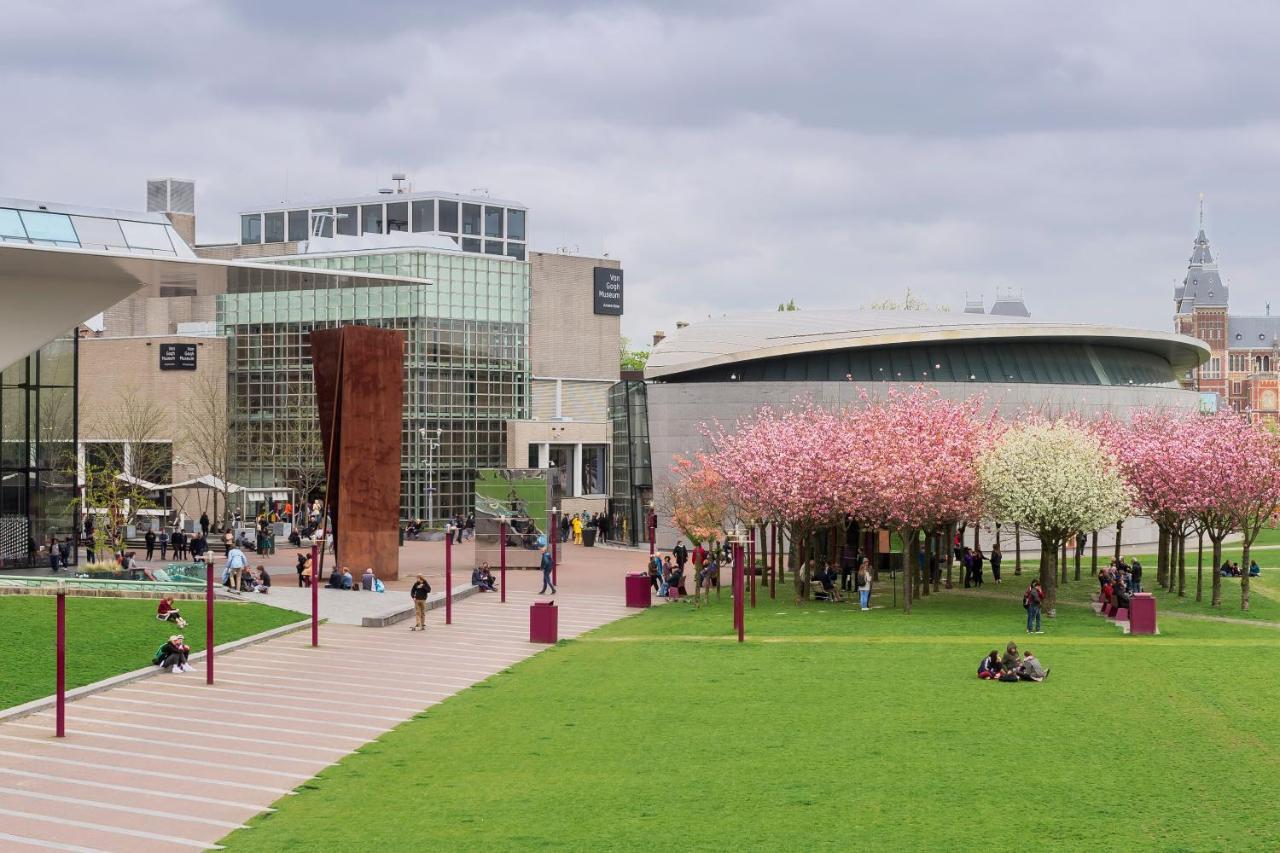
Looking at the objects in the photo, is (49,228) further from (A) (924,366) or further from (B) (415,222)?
(B) (415,222)

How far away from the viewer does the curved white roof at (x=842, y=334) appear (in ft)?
227

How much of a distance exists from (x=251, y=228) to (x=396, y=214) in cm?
1293

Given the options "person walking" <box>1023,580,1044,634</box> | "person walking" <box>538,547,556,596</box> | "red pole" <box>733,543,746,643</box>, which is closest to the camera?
"red pole" <box>733,543,746,643</box>

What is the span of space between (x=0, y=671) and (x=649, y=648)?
44.4 feet

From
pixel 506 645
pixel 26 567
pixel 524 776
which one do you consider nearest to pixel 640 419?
pixel 26 567

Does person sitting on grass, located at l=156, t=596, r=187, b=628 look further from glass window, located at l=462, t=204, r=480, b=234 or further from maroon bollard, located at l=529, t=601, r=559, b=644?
glass window, located at l=462, t=204, r=480, b=234

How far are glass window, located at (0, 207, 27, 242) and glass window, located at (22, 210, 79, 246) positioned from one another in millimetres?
132

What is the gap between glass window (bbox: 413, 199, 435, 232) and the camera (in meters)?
110

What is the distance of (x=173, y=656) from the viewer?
98.9 feet

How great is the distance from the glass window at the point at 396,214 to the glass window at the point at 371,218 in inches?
28.6

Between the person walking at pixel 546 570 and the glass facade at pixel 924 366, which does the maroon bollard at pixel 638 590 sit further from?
the glass facade at pixel 924 366

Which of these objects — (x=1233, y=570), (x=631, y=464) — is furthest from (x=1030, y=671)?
(x=631, y=464)

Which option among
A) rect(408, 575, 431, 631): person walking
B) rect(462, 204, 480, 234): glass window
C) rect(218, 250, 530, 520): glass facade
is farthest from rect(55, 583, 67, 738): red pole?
rect(462, 204, 480, 234): glass window

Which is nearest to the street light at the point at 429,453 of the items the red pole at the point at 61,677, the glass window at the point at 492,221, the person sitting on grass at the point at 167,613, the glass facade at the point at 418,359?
the glass facade at the point at 418,359
